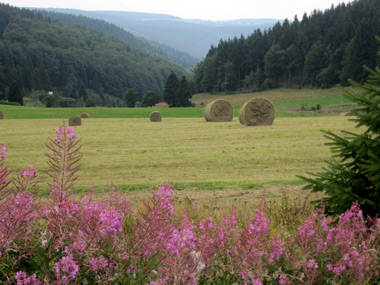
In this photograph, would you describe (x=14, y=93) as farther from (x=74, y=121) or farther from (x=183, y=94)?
(x=74, y=121)

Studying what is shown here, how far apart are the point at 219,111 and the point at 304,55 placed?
87943mm

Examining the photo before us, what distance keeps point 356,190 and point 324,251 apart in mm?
2253

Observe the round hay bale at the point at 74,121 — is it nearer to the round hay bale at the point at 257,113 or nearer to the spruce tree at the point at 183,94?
the round hay bale at the point at 257,113

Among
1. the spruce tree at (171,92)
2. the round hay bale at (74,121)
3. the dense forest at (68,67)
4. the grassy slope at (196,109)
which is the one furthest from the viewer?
the dense forest at (68,67)

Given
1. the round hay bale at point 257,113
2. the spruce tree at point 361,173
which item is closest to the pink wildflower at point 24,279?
the spruce tree at point 361,173

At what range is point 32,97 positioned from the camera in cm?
12250

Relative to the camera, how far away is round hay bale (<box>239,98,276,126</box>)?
29781 millimetres

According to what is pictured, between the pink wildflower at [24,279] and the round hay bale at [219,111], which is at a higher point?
the pink wildflower at [24,279]

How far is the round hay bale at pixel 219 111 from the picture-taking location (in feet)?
117

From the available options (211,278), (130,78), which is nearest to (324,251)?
(211,278)

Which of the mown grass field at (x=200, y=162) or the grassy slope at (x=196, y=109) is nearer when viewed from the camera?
the mown grass field at (x=200, y=162)

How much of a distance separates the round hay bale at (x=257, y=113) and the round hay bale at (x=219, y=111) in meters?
5.74

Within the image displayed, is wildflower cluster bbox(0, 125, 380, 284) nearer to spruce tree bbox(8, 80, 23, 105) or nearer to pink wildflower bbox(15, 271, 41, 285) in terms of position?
pink wildflower bbox(15, 271, 41, 285)

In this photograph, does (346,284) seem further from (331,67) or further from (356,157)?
(331,67)
